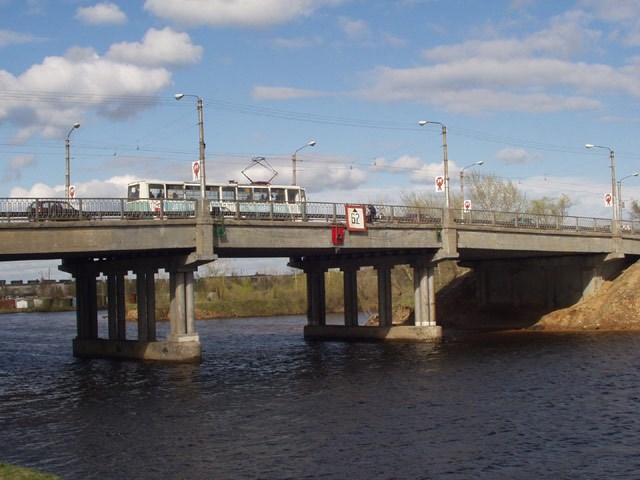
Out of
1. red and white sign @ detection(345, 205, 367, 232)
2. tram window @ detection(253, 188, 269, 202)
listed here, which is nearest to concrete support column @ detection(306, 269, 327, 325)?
tram window @ detection(253, 188, 269, 202)

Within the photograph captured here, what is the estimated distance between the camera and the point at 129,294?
14675 cm

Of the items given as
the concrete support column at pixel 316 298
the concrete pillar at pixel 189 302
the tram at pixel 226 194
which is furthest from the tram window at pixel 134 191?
the concrete support column at pixel 316 298

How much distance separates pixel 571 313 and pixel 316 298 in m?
23.9

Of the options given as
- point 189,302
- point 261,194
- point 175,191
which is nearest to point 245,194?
point 261,194

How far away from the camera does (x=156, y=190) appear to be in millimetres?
66000

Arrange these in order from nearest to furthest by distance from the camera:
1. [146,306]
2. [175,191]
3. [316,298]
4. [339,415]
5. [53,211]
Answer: [339,415] < [53,211] < [146,306] < [175,191] < [316,298]

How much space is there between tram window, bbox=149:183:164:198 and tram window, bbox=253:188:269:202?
792 cm

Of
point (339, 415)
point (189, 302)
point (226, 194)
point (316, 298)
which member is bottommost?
point (339, 415)

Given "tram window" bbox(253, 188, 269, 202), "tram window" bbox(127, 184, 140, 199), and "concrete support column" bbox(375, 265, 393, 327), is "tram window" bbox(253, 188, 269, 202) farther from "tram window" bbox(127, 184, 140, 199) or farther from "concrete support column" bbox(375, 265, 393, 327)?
"concrete support column" bbox(375, 265, 393, 327)

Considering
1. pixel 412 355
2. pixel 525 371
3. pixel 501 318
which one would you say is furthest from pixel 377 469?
pixel 501 318

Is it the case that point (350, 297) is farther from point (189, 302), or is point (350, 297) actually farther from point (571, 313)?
point (189, 302)

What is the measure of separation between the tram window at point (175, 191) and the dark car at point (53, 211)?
18.2 meters

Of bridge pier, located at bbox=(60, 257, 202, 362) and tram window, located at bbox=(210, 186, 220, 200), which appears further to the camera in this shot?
tram window, located at bbox=(210, 186, 220, 200)

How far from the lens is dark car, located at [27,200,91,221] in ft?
153
